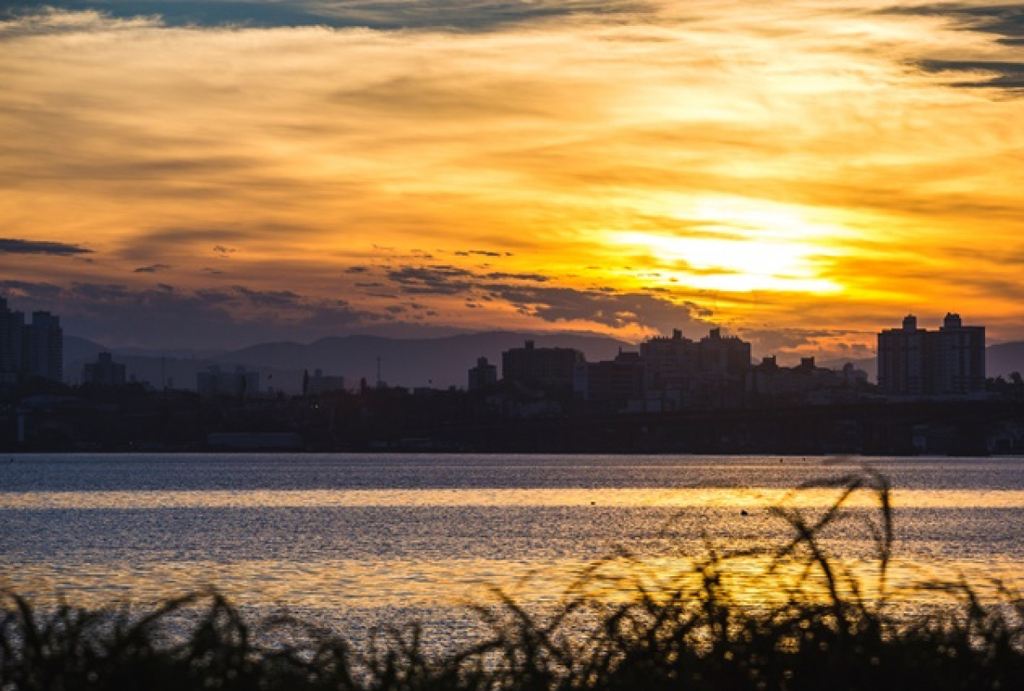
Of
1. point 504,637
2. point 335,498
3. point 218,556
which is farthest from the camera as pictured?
point 335,498

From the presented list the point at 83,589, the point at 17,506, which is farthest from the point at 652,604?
the point at 17,506

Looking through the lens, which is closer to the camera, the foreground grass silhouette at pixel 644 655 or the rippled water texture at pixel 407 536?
the foreground grass silhouette at pixel 644 655

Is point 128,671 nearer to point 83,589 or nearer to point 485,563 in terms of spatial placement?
point 83,589

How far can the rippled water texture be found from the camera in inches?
1873

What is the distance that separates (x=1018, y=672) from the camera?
692 cm

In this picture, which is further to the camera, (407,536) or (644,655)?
(407,536)

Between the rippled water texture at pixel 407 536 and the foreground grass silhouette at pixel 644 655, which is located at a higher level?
the foreground grass silhouette at pixel 644 655

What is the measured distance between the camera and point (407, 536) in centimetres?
7788

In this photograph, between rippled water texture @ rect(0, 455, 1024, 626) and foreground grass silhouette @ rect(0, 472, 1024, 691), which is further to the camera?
rippled water texture @ rect(0, 455, 1024, 626)

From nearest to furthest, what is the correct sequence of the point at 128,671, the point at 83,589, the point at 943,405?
the point at 128,671, the point at 83,589, the point at 943,405

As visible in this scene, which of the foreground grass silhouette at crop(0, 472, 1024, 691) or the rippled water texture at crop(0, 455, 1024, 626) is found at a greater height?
the foreground grass silhouette at crop(0, 472, 1024, 691)

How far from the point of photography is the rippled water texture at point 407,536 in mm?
47562

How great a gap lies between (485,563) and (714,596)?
53.7 meters

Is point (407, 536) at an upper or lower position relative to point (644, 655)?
lower
